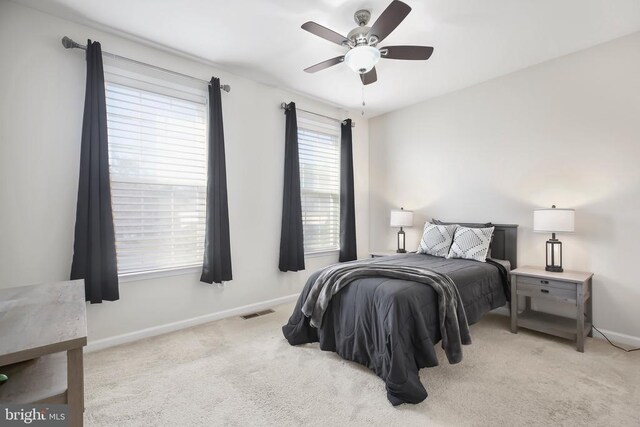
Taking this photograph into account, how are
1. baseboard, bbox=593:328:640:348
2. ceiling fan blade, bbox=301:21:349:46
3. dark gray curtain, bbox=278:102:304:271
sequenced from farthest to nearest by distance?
dark gray curtain, bbox=278:102:304:271 < baseboard, bbox=593:328:640:348 < ceiling fan blade, bbox=301:21:349:46

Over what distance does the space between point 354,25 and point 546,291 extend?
2.87 metres

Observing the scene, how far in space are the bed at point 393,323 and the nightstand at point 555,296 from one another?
246 millimetres

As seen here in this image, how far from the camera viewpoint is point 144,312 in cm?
286

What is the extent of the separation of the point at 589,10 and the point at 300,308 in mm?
3316

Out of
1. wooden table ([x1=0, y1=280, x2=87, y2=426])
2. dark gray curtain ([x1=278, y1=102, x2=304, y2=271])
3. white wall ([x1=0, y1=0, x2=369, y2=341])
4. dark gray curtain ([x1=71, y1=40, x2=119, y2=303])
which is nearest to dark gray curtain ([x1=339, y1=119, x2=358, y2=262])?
dark gray curtain ([x1=278, y1=102, x2=304, y2=271])

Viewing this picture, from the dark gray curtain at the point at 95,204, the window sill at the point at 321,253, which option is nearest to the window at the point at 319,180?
the window sill at the point at 321,253

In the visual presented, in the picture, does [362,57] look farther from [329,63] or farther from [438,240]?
[438,240]

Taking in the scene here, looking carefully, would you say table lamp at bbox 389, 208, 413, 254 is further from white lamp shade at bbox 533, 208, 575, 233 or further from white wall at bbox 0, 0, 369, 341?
white wall at bbox 0, 0, 369, 341

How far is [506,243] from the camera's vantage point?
3.43 m

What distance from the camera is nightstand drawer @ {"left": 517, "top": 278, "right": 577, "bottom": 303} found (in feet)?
8.55

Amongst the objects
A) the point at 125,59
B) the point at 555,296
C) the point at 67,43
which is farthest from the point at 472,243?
the point at 67,43

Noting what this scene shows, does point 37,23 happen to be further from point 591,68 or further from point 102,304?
point 591,68

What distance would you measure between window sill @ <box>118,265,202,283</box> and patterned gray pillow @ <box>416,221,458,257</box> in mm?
2582

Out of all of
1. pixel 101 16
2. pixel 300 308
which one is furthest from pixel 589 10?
pixel 101 16
